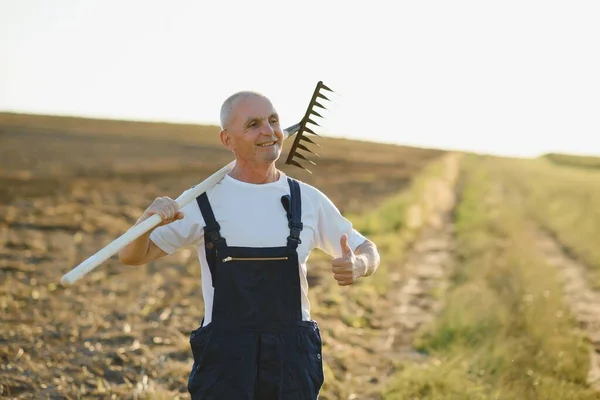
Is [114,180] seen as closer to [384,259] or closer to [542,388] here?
[384,259]

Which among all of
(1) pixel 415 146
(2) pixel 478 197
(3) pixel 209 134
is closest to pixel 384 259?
(2) pixel 478 197

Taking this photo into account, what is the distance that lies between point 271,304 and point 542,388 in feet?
9.49

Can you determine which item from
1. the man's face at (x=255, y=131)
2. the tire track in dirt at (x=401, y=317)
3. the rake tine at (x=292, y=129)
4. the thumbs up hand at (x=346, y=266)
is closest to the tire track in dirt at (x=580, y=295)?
the tire track in dirt at (x=401, y=317)

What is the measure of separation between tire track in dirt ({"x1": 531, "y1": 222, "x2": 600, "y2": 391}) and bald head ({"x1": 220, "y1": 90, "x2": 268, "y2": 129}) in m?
3.69

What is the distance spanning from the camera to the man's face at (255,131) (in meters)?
3.43

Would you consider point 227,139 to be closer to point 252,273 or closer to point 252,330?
point 252,273

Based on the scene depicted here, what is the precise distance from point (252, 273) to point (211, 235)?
8.4 inches

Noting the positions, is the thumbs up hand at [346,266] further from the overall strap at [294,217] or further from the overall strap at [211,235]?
the overall strap at [211,235]

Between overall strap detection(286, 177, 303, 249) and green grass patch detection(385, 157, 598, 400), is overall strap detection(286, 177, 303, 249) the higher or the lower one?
the higher one

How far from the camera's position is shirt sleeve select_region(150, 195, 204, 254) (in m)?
3.34

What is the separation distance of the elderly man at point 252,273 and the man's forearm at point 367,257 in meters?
0.01

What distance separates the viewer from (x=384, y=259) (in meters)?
12.5

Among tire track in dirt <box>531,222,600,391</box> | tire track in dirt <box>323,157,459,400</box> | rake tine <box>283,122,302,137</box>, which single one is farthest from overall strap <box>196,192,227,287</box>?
tire track in dirt <box>531,222,600,391</box>

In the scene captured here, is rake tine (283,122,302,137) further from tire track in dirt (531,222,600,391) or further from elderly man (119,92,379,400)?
tire track in dirt (531,222,600,391)
